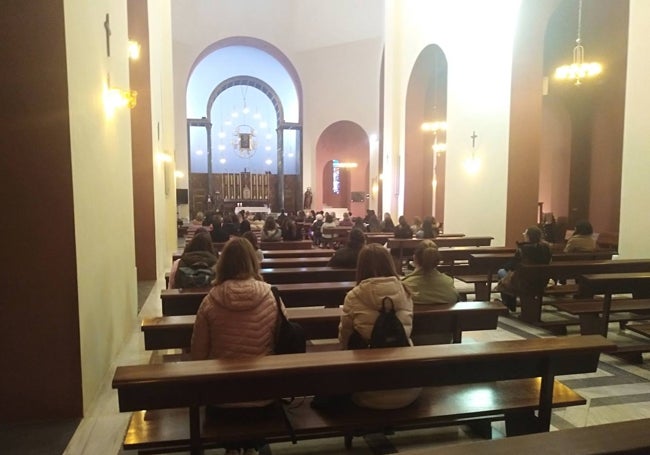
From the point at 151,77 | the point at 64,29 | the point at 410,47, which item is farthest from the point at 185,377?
the point at 410,47

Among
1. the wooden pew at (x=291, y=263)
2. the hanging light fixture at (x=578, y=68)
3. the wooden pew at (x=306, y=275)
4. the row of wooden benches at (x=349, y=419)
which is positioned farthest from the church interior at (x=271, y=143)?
the wooden pew at (x=291, y=263)

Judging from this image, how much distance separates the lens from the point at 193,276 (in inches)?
167

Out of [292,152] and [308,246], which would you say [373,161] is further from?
[308,246]

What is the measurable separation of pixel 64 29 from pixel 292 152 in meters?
21.8

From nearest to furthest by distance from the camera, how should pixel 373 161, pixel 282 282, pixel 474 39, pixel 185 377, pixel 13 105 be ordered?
pixel 185 377
pixel 13 105
pixel 282 282
pixel 474 39
pixel 373 161

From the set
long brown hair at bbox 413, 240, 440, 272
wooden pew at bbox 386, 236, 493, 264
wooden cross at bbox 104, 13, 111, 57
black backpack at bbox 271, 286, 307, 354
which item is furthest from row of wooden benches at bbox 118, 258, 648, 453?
wooden pew at bbox 386, 236, 493, 264

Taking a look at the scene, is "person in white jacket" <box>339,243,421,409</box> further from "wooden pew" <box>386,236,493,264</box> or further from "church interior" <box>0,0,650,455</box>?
"wooden pew" <box>386,236,493,264</box>

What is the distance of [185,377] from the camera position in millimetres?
1878

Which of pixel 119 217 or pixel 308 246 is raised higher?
pixel 119 217

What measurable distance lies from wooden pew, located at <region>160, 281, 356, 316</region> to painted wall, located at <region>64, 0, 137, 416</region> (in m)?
0.50

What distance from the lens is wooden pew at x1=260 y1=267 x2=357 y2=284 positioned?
16.5ft

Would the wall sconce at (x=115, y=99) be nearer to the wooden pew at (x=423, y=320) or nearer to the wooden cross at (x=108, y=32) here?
the wooden cross at (x=108, y=32)

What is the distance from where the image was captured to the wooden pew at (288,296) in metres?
3.89

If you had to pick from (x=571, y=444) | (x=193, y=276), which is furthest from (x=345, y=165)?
(x=571, y=444)
